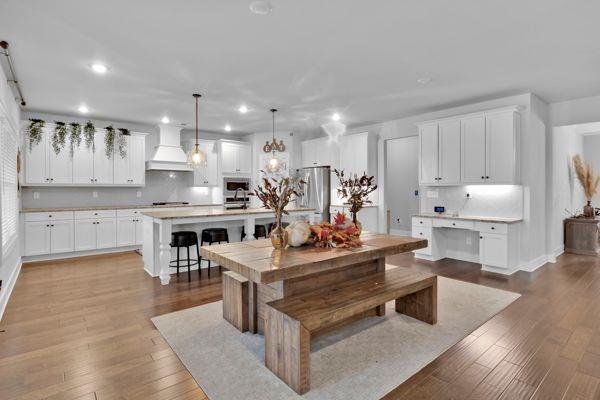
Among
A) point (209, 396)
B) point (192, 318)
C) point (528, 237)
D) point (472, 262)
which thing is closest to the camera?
point (209, 396)

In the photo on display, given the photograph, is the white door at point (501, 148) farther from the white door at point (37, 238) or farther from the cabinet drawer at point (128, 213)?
the white door at point (37, 238)

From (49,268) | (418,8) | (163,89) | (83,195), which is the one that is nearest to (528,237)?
(418,8)

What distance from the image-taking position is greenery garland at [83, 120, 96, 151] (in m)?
6.23

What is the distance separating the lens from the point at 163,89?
4.57m

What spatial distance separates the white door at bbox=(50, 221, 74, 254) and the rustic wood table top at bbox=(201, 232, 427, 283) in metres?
4.59

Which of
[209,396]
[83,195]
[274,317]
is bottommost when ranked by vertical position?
[209,396]

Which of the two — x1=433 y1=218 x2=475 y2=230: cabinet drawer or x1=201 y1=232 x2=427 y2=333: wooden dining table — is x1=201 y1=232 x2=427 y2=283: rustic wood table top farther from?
x1=433 y1=218 x2=475 y2=230: cabinet drawer

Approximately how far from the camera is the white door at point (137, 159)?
679cm

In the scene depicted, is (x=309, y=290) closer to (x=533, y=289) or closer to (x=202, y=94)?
(x=533, y=289)

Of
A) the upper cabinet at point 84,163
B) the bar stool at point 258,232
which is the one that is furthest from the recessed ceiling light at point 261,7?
the upper cabinet at point 84,163

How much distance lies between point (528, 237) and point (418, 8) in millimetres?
3985

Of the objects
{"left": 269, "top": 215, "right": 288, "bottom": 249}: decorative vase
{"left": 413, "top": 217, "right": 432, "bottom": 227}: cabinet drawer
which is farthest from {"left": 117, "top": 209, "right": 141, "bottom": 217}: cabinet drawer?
{"left": 413, "top": 217, "right": 432, "bottom": 227}: cabinet drawer

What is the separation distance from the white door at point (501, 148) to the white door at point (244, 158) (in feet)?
17.0

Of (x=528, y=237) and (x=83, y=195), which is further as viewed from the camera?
(x=83, y=195)
